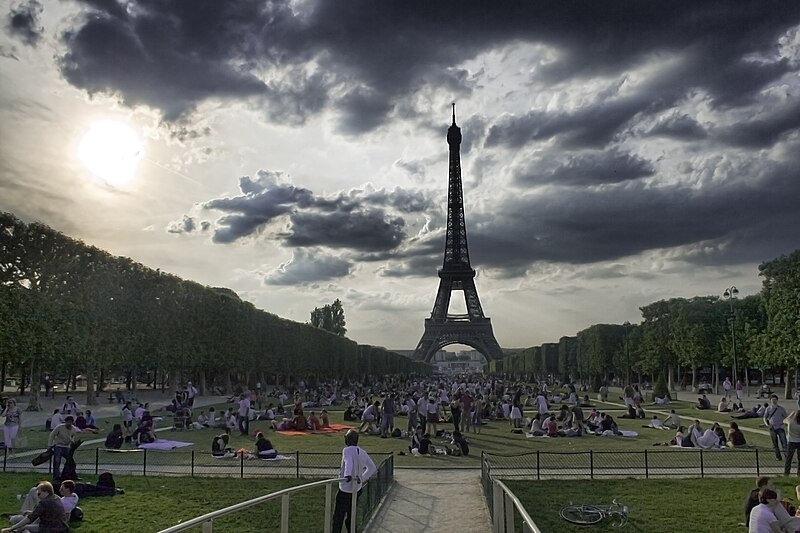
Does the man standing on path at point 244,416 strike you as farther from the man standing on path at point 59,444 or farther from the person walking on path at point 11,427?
the man standing on path at point 59,444

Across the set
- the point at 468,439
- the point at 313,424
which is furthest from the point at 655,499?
the point at 313,424

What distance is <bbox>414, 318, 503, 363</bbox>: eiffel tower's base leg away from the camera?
132375mm

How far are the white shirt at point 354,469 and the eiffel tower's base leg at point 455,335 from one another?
398 feet

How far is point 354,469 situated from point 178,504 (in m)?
5.44

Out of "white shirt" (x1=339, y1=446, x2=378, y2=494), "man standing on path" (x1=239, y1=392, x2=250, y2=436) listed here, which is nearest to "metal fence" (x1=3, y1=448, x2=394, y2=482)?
"man standing on path" (x1=239, y1=392, x2=250, y2=436)

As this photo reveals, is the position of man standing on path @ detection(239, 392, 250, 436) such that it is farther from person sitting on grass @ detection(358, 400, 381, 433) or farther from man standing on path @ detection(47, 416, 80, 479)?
man standing on path @ detection(47, 416, 80, 479)

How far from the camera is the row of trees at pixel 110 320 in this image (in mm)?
37094

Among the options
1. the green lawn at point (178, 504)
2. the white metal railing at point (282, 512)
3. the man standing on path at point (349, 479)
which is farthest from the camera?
the green lawn at point (178, 504)

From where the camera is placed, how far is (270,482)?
17172 mm

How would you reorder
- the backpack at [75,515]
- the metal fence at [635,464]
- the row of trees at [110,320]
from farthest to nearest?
1. the row of trees at [110,320]
2. the metal fence at [635,464]
3. the backpack at [75,515]

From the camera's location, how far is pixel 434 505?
1466cm

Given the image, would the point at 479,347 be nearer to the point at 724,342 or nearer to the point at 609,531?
the point at 724,342

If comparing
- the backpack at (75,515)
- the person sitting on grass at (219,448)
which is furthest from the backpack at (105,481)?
the person sitting on grass at (219,448)

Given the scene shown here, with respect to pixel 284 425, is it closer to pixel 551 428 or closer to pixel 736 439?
pixel 551 428
